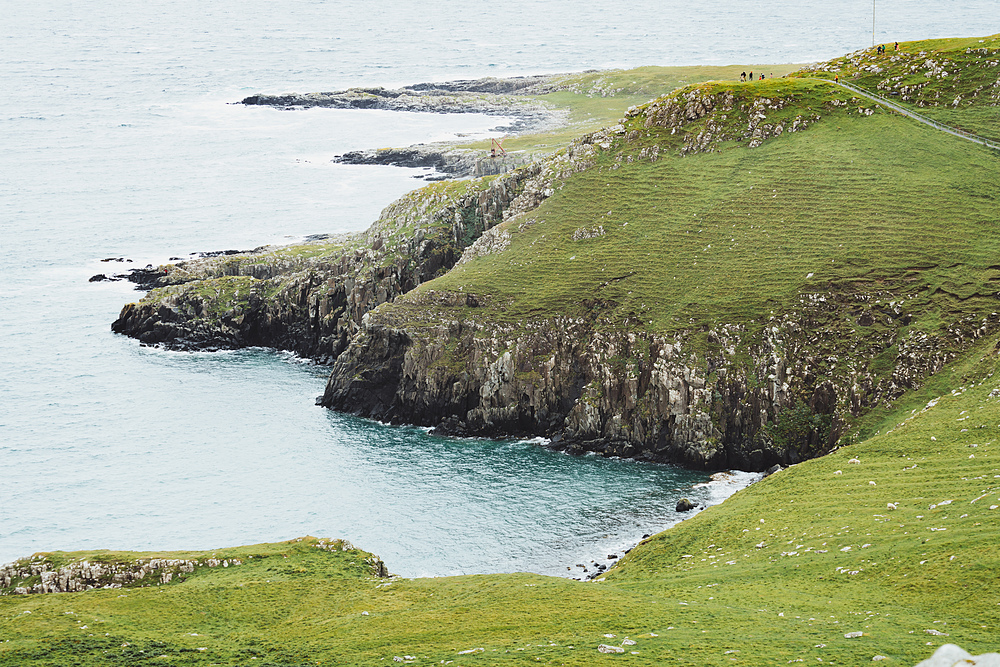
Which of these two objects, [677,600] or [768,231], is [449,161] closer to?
[768,231]

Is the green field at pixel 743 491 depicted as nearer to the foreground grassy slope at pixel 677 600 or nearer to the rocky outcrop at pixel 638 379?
the foreground grassy slope at pixel 677 600

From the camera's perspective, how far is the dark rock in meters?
72.2

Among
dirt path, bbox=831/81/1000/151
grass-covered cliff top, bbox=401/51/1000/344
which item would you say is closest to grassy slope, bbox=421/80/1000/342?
grass-covered cliff top, bbox=401/51/1000/344

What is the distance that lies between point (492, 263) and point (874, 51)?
184ft

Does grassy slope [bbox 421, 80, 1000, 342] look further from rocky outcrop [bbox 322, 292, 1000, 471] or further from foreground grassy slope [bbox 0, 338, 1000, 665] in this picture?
foreground grassy slope [bbox 0, 338, 1000, 665]

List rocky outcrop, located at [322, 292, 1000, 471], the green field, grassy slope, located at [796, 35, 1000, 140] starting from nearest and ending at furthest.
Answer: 1. the green field
2. rocky outcrop, located at [322, 292, 1000, 471]
3. grassy slope, located at [796, 35, 1000, 140]

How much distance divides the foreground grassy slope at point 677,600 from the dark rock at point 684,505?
37.0ft

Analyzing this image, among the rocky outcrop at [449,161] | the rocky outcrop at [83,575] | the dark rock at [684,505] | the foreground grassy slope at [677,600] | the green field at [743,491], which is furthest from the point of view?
the rocky outcrop at [449,161]

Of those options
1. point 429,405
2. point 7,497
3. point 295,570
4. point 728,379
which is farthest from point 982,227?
point 7,497

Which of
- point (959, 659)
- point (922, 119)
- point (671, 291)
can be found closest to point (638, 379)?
point (671, 291)

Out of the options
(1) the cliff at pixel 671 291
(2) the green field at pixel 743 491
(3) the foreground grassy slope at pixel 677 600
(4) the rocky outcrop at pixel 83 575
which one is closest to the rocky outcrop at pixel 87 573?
(4) the rocky outcrop at pixel 83 575

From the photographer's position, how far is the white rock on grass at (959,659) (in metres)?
17.2

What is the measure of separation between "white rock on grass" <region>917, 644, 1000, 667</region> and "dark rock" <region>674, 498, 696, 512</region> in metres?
54.6

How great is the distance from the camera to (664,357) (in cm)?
8369
